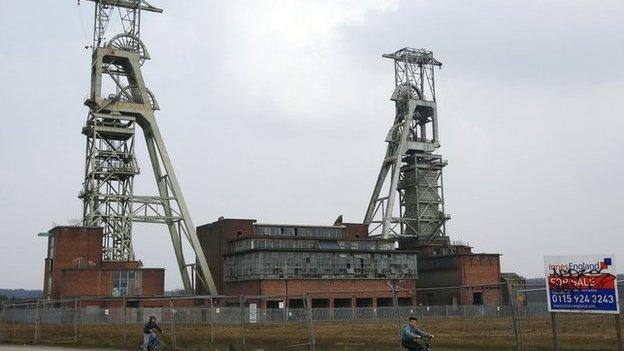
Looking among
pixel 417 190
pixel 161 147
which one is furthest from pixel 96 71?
pixel 417 190

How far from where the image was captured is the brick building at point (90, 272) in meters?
64.8

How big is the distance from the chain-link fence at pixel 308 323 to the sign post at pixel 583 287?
4.79 feet

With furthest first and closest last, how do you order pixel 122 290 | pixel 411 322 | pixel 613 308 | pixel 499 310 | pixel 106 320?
pixel 122 290 → pixel 499 310 → pixel 106 320 → pixel 411 322 → pixel 613 308

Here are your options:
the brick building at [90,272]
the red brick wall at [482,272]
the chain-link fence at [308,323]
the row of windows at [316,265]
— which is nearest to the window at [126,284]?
the brick building at [90,272]

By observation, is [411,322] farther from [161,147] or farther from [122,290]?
[161,147]

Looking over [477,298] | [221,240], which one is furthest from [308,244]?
[477,298]

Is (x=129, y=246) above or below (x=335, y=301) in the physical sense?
above

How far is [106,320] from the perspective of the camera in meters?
48.4

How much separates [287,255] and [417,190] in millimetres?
28887

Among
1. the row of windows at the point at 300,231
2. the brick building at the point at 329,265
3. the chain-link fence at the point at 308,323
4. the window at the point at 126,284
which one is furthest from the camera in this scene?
the row of windows at the point at 300,231

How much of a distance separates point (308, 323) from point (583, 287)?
1174 centimetres

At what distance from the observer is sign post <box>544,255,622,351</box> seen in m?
13.3

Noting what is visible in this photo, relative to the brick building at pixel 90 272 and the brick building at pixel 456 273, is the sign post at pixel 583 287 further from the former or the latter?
the brick building at pixel 456 273

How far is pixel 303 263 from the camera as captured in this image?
7738 centimetres
